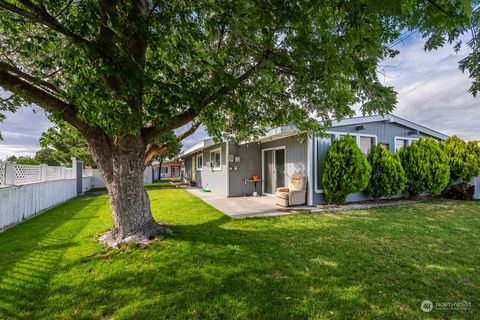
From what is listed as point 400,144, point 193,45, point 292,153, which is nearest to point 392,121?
point 400,144

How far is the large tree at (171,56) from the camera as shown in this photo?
7.45 ft

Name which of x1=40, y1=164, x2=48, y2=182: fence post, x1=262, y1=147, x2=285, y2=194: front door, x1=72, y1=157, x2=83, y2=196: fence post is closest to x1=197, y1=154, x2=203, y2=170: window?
x1=262, y1=147, x2=285, y2=194: front door

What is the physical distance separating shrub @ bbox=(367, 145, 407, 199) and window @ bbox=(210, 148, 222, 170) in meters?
6.60

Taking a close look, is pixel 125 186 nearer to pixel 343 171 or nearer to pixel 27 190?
pixel 27 190

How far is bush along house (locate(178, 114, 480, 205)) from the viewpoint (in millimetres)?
8008

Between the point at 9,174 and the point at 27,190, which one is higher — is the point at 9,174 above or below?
above

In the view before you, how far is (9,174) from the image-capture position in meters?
6.03

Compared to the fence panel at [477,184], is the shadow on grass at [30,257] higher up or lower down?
lower down

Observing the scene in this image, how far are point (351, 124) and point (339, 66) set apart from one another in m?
6.30

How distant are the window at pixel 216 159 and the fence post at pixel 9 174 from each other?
24.3ft

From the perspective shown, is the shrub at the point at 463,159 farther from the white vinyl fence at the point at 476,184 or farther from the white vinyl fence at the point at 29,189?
the white vinyl fence at the point at 29,189

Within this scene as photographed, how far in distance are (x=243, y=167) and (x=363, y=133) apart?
510 cm

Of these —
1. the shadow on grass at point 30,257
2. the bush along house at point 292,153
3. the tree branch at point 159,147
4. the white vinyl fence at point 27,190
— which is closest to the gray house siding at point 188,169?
the bush along house at point 292,153

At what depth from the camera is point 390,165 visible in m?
8.28
